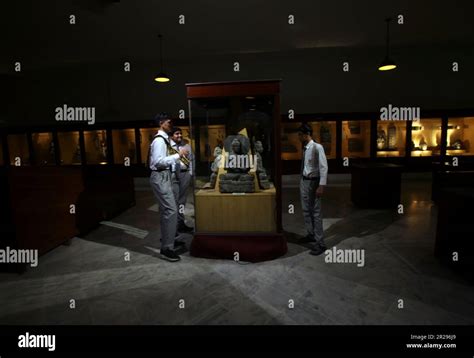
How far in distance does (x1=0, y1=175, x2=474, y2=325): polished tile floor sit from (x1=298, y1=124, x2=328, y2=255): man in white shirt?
347 mm

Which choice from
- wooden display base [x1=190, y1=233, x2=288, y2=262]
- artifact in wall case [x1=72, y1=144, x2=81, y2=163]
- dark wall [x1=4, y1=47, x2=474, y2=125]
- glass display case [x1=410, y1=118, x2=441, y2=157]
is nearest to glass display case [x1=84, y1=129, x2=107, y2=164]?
artifact in wall case [x1=72, y1=144, x2=81, y2=163]

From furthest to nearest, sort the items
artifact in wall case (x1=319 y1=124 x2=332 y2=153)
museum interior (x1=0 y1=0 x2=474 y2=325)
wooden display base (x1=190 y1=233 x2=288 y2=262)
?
artifact in wall case (x1=319 y1=124 x2=332 y2=153) → wooden display base (x1=190 y1=233 x2=288 y2=262) → museum interior (x1=0 y1=0 x2=474 y2=325)

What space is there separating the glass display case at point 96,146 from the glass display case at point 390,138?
32.3ft

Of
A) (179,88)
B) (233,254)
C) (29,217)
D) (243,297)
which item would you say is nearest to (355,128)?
(179,88)

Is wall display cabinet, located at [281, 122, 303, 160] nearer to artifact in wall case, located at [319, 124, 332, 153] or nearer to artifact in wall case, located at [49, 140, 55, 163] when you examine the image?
artifact in wall case, located at [319, 124, 332, 153]

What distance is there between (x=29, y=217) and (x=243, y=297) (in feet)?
9.96

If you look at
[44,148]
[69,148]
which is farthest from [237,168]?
[44,148]

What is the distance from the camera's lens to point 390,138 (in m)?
9.50

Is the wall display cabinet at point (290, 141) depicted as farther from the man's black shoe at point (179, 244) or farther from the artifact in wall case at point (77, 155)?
the artifact in wall case at point (77, 155)

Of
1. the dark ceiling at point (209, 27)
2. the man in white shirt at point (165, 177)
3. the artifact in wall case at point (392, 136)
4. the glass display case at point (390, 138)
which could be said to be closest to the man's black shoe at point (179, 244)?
the man in white shirt at point (165, 177)

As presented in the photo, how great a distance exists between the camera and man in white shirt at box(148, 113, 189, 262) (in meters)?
3.52

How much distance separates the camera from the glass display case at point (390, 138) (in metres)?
9.46

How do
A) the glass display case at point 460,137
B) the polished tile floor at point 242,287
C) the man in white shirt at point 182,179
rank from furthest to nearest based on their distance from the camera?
the glass display case at point 460,137
the man in white shirt at point 182,179
the polished tile floor at point 242,287
